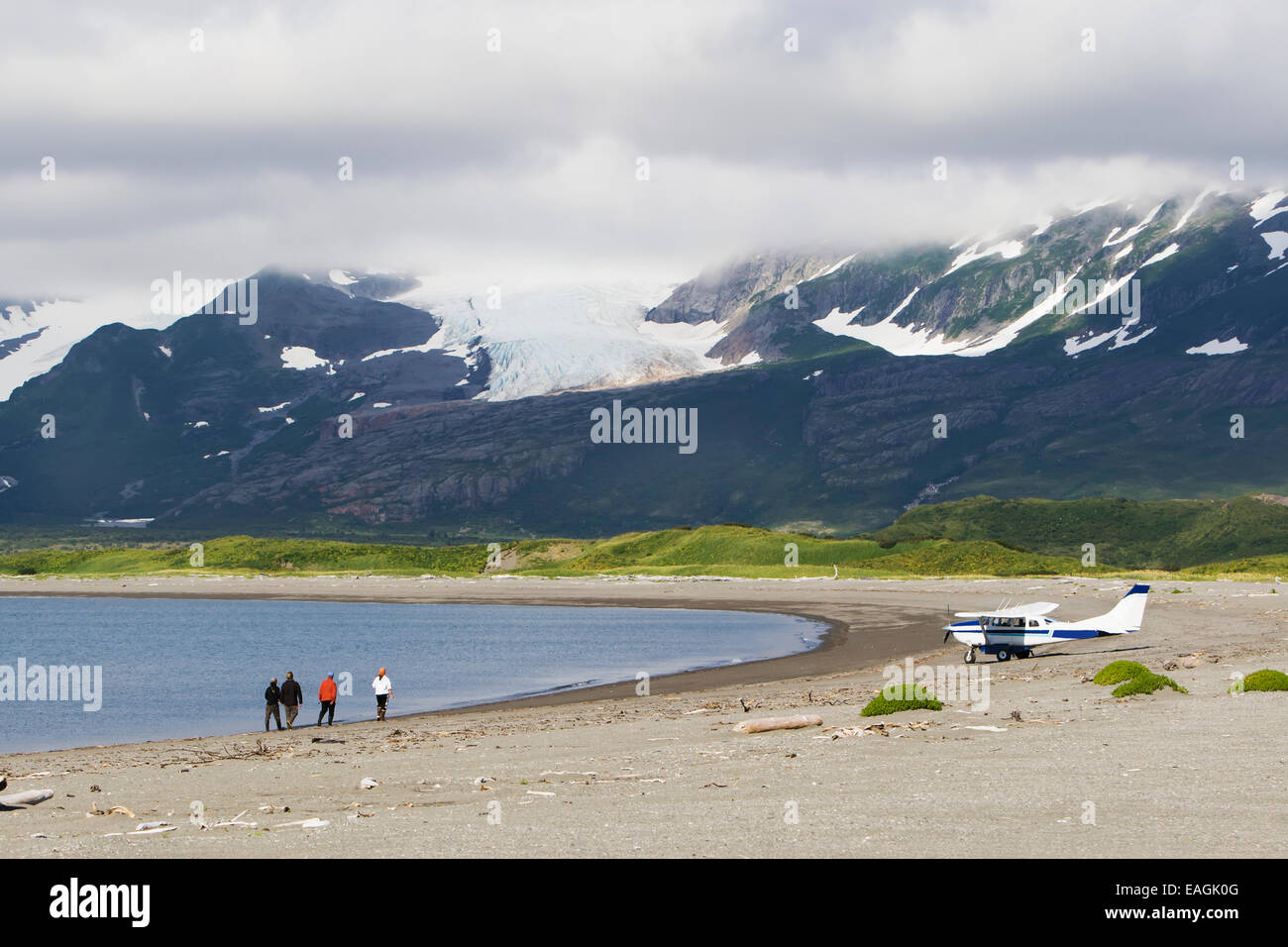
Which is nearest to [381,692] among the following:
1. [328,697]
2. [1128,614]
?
[328,697]

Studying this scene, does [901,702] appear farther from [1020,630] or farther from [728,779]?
[1020,630]

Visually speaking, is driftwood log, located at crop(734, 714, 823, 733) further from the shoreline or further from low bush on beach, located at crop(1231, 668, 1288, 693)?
the shoreline

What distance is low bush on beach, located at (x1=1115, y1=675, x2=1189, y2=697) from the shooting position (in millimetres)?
40031

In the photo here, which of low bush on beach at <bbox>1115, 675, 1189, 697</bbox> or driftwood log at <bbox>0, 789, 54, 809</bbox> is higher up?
driftwood log at <bbox>0, 789, 54, 809</bbox>

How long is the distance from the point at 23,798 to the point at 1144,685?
31.9 meters

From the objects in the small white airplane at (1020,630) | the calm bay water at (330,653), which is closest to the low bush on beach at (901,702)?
the small white airplane at (1020,630)

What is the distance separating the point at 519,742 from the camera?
3700 centimetres

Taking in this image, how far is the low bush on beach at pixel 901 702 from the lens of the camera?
37812 millimetres

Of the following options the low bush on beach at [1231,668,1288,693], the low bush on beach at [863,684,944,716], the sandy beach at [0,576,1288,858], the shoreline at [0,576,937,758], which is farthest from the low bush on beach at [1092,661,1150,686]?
the shoreline at [0,576,937,758]

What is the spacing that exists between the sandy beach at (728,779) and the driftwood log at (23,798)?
0.38 metres

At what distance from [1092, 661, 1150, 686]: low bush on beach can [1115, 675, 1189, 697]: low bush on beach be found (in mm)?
1010

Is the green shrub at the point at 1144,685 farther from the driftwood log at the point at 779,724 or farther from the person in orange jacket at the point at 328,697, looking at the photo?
the person in orange jacket at the point at 328,697
